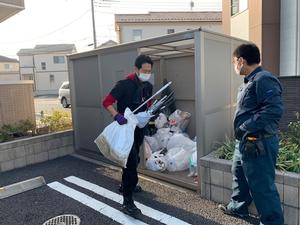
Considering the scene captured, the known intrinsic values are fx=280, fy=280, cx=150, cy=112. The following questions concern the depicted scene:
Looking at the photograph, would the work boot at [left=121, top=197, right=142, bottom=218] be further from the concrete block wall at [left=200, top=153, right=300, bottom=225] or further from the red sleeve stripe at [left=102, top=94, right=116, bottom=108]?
the red sleeve stripe at [left=102, top=94, right=116, bottom=108]

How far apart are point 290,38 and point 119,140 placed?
6.13m

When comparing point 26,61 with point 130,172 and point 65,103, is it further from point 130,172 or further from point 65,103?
point 130,172

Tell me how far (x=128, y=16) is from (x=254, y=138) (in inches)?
932

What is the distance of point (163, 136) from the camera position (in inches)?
202

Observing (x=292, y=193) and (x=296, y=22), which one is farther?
(x=296, y=22)

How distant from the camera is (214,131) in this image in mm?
3793

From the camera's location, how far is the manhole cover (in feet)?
10.0

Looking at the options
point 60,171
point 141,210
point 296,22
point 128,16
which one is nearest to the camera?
point 141,210

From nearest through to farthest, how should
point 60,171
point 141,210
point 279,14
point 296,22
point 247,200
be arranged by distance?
point 247,200, point 141,210, point 60,171, point 296,22, point 279,14

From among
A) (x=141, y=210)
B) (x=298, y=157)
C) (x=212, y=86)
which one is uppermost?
(x=212, y=86)

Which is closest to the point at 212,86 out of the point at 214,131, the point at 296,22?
the point at 214,131

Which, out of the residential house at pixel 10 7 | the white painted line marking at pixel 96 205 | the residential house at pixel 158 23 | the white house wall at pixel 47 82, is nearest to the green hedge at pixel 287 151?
the white painted line marking at pixel 96 205

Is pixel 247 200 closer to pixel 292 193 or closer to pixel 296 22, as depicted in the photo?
pixel 292 193

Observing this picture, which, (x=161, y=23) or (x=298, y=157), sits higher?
(x=161, y=23)
